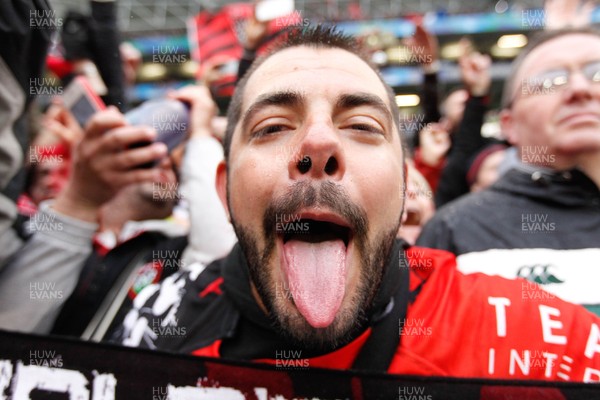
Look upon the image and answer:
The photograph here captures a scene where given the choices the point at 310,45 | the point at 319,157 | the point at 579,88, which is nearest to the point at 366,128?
the point at 319,157

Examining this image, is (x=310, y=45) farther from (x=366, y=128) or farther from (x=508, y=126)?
(x=508, y=126)

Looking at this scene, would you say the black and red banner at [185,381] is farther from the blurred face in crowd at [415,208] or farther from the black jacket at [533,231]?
the blurred face in crowd at [415,208]

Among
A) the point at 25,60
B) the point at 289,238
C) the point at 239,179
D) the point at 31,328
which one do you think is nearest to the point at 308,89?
the point at 239,179

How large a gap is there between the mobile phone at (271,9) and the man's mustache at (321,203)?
1.56 m

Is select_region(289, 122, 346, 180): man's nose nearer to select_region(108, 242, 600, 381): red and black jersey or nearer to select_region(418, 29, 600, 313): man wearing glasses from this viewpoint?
select_region(108, 242, 600, 381): red and black jersey

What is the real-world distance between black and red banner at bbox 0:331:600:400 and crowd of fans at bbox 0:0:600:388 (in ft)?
0.35

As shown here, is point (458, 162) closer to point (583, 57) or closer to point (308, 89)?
point (583, 57)

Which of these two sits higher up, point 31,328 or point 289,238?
point 289,238

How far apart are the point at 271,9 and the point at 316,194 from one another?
1.61 meters

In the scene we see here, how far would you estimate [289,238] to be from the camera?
1185 mm

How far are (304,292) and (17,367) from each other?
77 cm

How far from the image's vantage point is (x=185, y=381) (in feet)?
3.70

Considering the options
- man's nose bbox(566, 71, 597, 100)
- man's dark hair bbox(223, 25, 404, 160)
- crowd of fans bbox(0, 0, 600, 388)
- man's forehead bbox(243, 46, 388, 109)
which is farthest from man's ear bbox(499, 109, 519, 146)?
man's forehead bbox(243, 46, 388, 109)

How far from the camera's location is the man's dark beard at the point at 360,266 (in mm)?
1098
